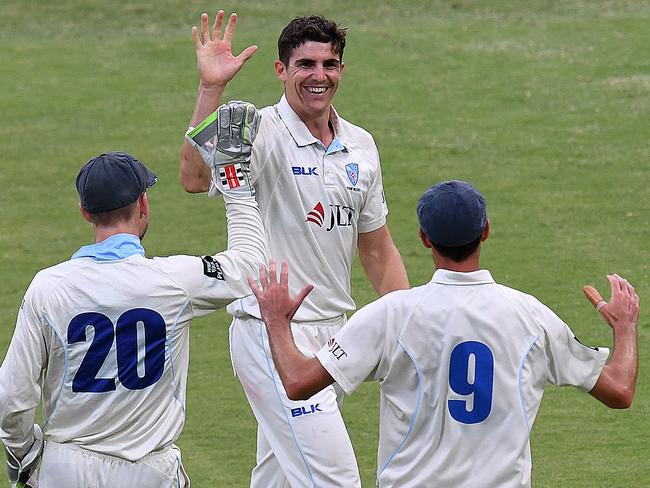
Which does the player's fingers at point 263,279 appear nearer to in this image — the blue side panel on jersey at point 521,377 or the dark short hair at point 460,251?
the dark short hair at point 460,251

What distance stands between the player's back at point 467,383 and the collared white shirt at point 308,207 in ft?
5.73

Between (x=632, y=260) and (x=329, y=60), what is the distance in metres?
6.68

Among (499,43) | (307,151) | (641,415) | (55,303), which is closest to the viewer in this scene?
(55,303)

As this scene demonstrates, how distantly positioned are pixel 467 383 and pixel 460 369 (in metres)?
0.05

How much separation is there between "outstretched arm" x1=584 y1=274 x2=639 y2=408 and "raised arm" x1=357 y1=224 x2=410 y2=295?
6.91ft

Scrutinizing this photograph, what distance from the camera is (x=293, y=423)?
6.07 m

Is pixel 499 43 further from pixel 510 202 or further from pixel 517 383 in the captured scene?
pixel 517 383

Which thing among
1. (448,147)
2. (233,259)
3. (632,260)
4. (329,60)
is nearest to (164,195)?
(448,147)

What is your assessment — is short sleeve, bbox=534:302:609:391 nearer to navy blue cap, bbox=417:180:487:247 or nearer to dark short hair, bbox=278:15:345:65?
navy blue cap, bbox=417:180:487:247

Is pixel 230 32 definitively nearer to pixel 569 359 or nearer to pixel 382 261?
pixel 382 261

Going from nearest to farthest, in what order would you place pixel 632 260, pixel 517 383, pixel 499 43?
1. pixel 517 383
2. pixel 632 260
3. pixel 499 43

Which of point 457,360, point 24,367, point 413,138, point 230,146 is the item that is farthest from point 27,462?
point 413,138

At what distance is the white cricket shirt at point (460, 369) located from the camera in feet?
14.9

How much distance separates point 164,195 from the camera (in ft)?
49.1
